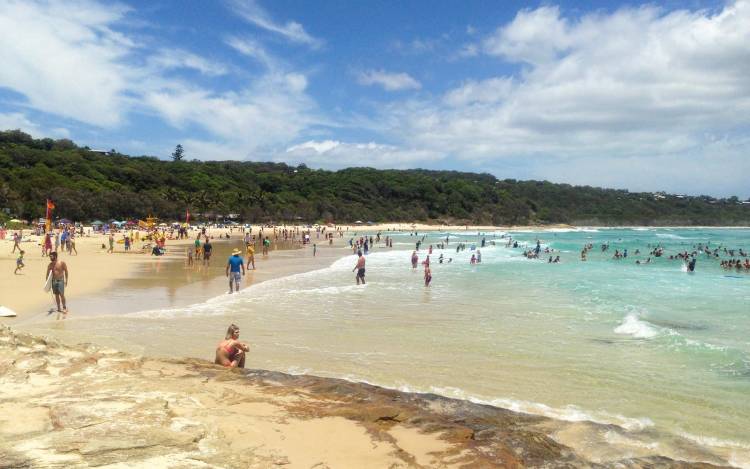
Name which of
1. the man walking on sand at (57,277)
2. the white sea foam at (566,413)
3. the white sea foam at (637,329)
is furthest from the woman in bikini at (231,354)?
the white sea foam at (637,329)

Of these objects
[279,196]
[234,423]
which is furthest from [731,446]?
[279,196]

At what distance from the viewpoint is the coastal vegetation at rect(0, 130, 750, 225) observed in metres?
63.1

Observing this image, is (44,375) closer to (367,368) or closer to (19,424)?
(19,424)

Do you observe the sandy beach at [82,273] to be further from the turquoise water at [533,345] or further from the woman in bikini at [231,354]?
the woman in bikini at [231,354]

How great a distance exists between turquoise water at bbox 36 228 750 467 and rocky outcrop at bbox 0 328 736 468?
1111 millimetres

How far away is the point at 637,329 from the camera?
38.9 feet

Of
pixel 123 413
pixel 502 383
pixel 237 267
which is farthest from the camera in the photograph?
pixel 237 267

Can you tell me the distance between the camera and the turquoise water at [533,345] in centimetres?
675

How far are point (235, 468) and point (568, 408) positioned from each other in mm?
4679

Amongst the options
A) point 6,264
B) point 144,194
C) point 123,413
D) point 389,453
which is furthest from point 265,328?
point 144,194

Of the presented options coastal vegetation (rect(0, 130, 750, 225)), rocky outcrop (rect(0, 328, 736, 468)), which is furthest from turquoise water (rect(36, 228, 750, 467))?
coastal vegetation (rect(0, 130, 750, 225))

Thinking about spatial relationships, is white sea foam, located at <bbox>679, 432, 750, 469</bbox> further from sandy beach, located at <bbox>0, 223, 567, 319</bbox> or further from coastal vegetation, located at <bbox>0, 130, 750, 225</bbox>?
coastal vegetation, located at <bbox>0, 130, 750, 225</bbox>

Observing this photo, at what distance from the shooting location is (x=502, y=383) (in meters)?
7.83

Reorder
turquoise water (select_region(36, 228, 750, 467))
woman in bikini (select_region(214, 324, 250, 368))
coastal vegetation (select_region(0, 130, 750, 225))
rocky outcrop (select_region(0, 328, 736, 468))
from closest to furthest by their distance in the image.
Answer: rocky outcrop (select_region(0, 328, 736, 468)), turquoise water (select_region(36, 228, 750, 467)), woman in bikini (select_region(214, 324, 250, 368)), coastal vegetation (select_region(0, 130, 750, 225))
